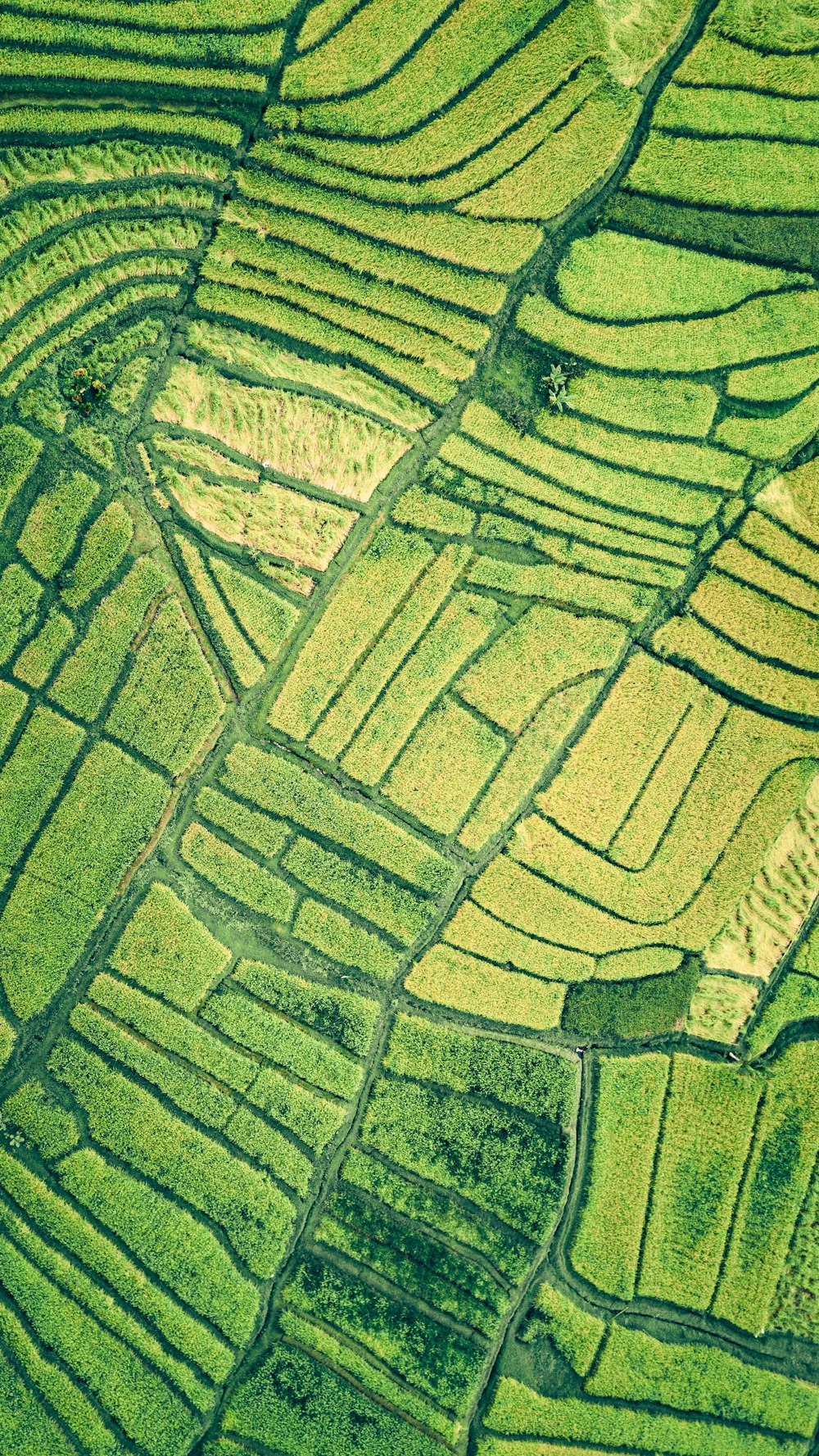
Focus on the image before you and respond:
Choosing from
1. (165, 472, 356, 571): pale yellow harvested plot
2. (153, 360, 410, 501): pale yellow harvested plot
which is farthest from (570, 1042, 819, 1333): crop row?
(153, 360, 410, 501): pale yellow harvested plot

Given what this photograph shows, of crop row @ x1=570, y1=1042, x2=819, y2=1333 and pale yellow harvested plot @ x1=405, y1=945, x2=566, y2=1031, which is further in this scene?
pale yellow harvested plot @ x1=405, y1=945, x2=566, y2=1031

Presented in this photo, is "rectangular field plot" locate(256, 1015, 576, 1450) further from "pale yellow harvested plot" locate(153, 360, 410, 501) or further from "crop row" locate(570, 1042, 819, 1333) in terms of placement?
"pale yellow harvested plot" locate(153, 360, 410, 501)

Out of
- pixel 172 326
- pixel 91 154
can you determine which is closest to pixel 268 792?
pixel 172 326

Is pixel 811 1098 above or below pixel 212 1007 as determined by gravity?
above

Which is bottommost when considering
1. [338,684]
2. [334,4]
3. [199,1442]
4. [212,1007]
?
[199,1442]

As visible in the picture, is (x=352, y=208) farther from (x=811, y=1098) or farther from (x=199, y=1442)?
(x=199, y=1442)

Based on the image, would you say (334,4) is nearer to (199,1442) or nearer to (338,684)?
(338,684)

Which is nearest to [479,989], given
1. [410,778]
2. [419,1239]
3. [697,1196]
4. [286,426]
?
[410,778]

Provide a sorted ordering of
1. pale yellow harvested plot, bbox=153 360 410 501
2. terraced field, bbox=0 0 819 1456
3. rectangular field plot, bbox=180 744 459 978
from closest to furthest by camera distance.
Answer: terraced field, bbox=0 0 819 1456 < pale yellow harvested plot, bbox=153 360 410 501 < rectangular field plot, bbox=180 744 459 978
